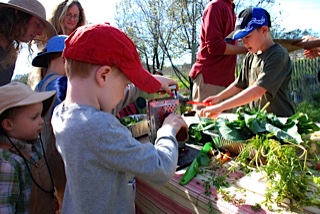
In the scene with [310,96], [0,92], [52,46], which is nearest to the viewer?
[0,92]

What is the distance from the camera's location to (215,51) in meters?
2.57

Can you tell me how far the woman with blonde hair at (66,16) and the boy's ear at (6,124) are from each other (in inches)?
52.8

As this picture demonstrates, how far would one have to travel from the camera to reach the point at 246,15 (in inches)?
75.5

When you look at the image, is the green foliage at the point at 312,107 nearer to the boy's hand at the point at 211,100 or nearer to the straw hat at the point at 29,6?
the boy's hand at the point at 211,100

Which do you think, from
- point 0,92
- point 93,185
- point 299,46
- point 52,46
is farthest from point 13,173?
point 299,46

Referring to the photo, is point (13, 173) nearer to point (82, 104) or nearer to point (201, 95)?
point (82, 104)

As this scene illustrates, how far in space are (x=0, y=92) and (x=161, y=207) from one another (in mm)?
1022

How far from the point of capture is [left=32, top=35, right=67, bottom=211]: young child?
1.56 metres

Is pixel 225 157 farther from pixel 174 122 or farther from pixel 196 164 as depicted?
pixel 174 122

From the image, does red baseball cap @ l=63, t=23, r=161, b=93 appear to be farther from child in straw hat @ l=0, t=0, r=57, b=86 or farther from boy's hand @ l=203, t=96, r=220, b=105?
child in straw hat @ l=0, t=0, r=57, b=86

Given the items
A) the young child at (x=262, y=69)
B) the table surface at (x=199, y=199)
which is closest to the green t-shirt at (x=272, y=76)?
the young child at (x=262, y=69)

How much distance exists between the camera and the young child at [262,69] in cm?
184

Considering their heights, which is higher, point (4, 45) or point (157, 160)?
point (4, 45)

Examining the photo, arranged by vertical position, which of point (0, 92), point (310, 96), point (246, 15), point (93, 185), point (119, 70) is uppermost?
point (246, 15)
